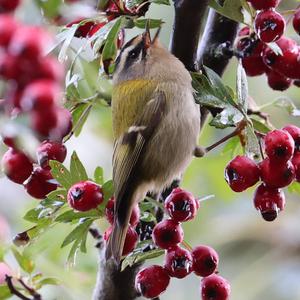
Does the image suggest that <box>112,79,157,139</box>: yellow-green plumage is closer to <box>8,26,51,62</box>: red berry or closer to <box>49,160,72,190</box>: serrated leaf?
<box>49,160,72,190</box>: serrated leaf

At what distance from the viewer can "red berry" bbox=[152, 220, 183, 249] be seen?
106cm

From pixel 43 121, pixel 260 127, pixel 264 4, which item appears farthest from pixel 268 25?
pixel 43 121

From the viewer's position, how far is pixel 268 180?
106cm

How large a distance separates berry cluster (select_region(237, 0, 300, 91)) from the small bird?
0.12 meters

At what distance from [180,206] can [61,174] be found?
19 cm

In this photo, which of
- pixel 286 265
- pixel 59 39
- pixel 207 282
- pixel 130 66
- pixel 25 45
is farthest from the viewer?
pixel 286 265

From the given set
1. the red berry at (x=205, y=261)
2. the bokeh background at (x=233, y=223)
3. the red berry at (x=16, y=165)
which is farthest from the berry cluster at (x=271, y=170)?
the bokeh background at (x=233, y=223)

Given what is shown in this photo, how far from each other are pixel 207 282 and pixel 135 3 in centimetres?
45

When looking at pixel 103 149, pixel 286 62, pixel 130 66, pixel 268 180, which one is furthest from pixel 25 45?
pixel 103 149

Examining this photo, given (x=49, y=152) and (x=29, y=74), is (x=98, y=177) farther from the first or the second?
(x=29, y=74)

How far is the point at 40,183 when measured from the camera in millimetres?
1111

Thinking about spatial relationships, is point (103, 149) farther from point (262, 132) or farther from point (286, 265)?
point (262, 132)

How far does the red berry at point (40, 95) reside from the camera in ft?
1.72

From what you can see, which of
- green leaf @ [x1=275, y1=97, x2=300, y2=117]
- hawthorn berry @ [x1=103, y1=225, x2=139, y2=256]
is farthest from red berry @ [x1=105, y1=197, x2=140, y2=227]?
green leaf @ [x1=275, y1=97, x2=300, y2=117]
